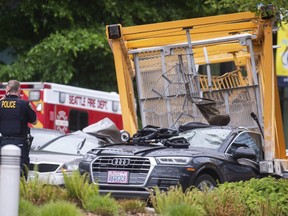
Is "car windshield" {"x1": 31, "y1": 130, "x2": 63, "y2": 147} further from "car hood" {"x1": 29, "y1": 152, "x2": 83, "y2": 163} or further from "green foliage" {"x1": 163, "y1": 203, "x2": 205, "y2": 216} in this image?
"green foliage" {"x1": 163, "y1": 203, "x2": 205, "y2": 216}

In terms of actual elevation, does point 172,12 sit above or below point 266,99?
above

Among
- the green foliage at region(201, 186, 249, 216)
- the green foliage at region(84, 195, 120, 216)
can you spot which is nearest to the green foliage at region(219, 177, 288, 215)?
the green foliage at region(201, 186, 249, 216)

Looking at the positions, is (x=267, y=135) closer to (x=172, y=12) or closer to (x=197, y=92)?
(x=197, y=92)

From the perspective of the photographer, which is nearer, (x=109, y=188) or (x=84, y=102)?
(x=109, y=188)

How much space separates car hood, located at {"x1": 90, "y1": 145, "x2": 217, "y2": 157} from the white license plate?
275 mm

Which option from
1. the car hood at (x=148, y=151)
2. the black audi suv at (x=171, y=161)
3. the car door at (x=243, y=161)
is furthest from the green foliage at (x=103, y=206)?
the car door at (x=243, y=161)

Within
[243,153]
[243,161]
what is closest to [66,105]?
[243,161]

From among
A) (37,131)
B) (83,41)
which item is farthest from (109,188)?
(83,41)

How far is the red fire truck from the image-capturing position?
64.6 feet

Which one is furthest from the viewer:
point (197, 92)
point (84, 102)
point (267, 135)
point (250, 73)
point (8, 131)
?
point (84, 102)

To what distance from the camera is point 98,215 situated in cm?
1027

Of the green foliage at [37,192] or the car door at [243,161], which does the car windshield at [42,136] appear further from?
the green foliage at [37,192]

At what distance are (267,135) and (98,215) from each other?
5.40m

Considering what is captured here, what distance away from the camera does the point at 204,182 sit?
1258cm
